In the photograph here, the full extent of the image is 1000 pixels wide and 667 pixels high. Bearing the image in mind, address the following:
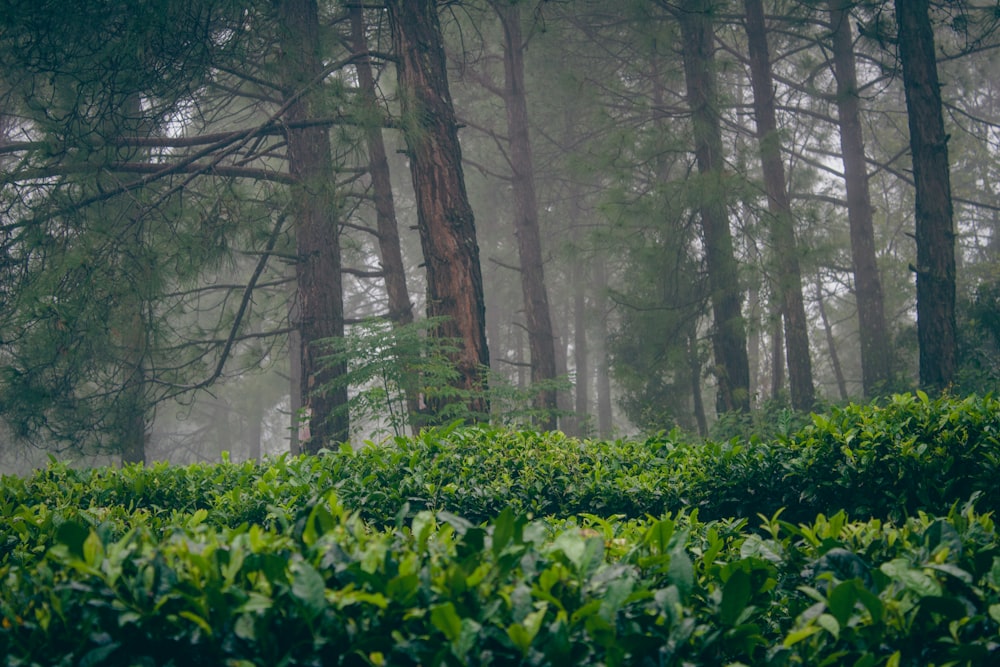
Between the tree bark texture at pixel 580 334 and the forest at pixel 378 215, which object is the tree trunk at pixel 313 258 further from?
the tree bark texture at pixel 580 334

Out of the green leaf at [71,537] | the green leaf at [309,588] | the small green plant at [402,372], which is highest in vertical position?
the small green plant at [402,372]

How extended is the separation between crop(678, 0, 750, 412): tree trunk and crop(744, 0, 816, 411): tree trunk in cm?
84

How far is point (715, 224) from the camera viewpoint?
13664 mm

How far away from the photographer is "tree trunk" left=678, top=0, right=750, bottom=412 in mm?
13151

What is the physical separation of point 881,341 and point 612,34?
9.30 meters

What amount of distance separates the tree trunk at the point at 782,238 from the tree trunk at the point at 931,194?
143 inches

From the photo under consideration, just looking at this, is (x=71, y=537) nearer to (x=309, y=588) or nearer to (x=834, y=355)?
(x=309, y=588)

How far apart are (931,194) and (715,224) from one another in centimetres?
433

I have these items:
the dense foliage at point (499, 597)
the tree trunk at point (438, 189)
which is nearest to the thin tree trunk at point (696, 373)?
the tree trunk at point (438, 189)

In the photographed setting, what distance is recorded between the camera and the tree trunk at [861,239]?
15336 mm

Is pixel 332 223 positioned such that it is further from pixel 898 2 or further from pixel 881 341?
pixel 881 341

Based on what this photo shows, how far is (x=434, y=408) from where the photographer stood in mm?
7875

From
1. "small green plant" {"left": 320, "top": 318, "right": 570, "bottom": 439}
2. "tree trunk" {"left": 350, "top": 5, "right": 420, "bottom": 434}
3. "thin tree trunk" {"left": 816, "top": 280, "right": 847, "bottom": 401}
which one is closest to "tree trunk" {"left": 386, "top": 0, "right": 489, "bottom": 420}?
"small green plant" {"left": 320, "top": 318, "right": 570, "bottom": 439}

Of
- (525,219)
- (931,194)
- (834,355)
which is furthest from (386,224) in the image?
(834,355)
